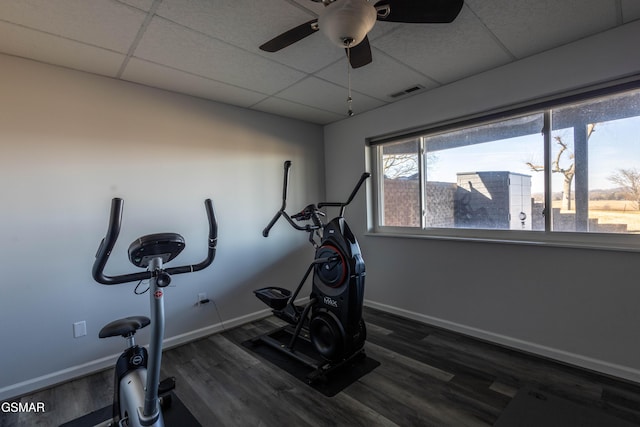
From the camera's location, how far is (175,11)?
1.71 m

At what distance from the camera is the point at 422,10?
4.49 feet

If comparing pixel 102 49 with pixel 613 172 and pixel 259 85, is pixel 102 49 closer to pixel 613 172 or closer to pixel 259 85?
pixel 259 85

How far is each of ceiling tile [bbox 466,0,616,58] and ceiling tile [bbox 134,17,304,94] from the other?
1431 millimetres

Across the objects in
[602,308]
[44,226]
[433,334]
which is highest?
[44,226]

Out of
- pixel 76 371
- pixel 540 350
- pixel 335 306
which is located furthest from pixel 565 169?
pixel 76 371

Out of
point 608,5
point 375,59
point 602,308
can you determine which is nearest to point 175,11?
point 375,59

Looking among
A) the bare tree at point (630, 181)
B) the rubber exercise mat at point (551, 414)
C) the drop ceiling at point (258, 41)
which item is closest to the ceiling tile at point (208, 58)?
the drop ceiling at point (258, 41)

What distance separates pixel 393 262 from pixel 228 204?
77.6 inches

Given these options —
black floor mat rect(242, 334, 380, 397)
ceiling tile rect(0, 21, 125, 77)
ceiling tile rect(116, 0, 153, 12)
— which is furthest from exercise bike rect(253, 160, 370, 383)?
ceiling tile rect(0, 21, 125, 77)

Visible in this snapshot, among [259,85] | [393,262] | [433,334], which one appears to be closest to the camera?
[259,85]

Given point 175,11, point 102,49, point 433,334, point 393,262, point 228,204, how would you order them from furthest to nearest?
1. point 393,262
2. point 228,204
3. point 433,334
4. point 102,49
5. point 175,11

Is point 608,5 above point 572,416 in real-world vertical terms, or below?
above

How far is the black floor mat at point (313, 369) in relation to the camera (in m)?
2.19

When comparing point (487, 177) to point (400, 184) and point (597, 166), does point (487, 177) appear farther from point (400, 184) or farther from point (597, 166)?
point (400, 184)
